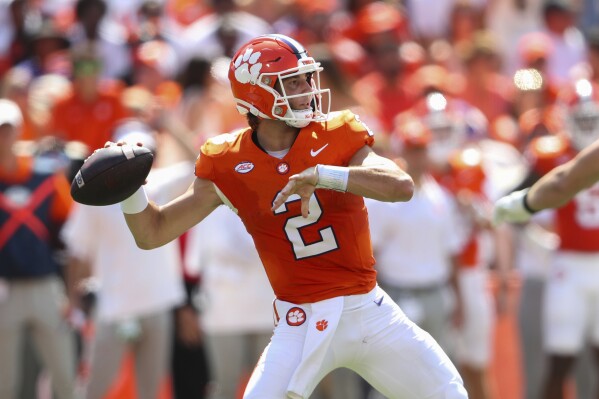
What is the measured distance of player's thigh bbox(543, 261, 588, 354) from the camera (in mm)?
7855

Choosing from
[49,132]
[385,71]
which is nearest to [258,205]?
[49,132]

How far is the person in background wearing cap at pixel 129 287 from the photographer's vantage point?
7191mm

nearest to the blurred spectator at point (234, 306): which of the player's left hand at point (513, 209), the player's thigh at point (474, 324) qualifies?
the player's thigh at point (474, 324)

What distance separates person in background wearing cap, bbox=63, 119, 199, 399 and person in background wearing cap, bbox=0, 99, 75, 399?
0.23 meters

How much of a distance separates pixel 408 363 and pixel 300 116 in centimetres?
102

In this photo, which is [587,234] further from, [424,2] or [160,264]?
[424,2]

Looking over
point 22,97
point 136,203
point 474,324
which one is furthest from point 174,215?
point 22,97

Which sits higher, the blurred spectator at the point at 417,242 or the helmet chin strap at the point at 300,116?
the helmet chin strap at the point at 300,116

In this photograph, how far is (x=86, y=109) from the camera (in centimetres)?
873

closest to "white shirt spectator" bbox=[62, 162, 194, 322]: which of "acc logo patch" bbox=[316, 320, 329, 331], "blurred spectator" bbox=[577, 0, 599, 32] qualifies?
"acc logo patch" bbox=[316, 320, 329, 331]

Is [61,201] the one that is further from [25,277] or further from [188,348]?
[188,348]

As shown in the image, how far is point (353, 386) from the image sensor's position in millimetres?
7824

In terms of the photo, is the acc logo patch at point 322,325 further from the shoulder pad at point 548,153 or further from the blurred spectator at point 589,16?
the blurred spectator at point 589,16

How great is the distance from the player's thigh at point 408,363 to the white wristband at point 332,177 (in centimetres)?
59
